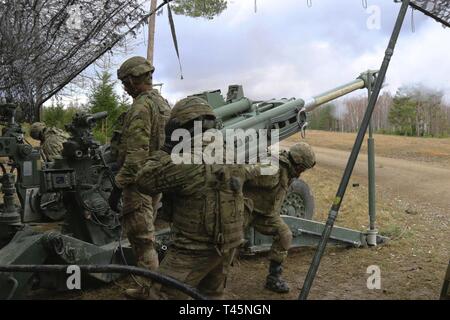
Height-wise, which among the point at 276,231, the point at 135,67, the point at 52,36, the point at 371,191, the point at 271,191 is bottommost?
the point at 276,231

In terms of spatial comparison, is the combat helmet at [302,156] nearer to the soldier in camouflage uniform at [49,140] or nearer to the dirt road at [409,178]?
the soldier in camouflage uniform at [49,140]

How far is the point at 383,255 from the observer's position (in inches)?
226

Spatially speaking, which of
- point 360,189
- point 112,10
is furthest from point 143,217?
point 360,189

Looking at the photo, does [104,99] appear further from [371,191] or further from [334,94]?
[371,191]

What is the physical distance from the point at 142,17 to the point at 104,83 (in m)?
8.56

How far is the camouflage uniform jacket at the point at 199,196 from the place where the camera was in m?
2.86

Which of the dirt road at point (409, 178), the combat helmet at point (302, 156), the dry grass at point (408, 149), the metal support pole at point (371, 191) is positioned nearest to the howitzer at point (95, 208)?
the metal support pole at point (371, 191)

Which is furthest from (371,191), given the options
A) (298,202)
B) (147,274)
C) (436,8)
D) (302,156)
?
(147,274)

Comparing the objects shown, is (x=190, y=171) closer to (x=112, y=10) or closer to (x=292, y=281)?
(x=292, y=281)

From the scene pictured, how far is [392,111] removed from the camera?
37.1 meters

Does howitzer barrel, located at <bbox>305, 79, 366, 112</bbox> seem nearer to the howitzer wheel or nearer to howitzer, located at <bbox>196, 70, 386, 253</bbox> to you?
howitzer, located at <bbox>196, 70, 386, 253</bbox>

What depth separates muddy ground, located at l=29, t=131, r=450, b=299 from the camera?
459 cm

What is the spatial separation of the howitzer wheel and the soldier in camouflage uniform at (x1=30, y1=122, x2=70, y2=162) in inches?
116

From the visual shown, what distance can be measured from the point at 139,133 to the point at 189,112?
1.10 metres
